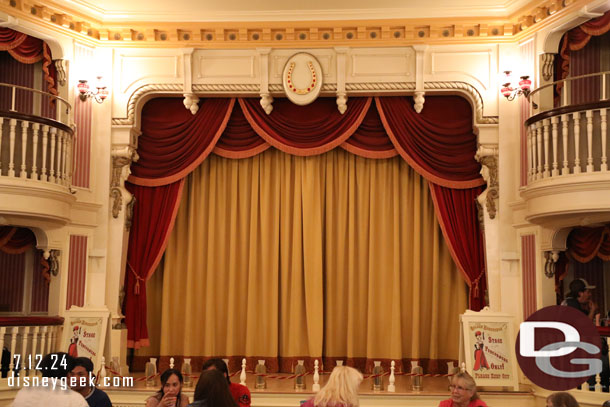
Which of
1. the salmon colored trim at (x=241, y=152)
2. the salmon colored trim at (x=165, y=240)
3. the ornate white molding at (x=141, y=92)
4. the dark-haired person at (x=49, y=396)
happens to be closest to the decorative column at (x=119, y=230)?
the ornate white molding at (x=141, y=92)

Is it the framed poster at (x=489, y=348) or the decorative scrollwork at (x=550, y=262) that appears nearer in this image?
the framed poster at (x=489, y=348)

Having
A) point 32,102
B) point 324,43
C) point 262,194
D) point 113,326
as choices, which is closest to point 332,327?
point 262,194

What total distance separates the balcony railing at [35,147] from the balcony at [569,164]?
5.27 m

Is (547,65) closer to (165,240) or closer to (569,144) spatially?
(569,144)

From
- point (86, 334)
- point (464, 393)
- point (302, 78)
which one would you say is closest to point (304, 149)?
point (302, 78)

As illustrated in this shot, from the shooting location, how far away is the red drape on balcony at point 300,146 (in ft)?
32.0

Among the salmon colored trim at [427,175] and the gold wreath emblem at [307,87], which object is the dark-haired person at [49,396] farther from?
the salmon colored trim at [427,175]

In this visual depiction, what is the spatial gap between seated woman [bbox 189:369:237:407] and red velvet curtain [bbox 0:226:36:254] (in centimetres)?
571

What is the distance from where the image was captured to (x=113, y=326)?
9.53 metres

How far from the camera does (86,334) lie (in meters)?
8.87

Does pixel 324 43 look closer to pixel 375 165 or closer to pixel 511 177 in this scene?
pixel 375 165

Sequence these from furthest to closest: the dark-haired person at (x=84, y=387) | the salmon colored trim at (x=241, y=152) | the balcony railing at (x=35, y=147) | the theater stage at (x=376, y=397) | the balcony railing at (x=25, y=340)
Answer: the salmon colored trim at (x=241, y=152) < the balcony railing at (x=35, y=147) < the balcony railing at (x=25, y=340) < the theater stage at (x=376, y=397) < the dark-haired person at (x=84, y=387)

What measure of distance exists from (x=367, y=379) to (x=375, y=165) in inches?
109

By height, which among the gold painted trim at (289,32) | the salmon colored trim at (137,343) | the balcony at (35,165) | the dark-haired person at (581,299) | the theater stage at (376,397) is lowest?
the theater stage at (376,397)
